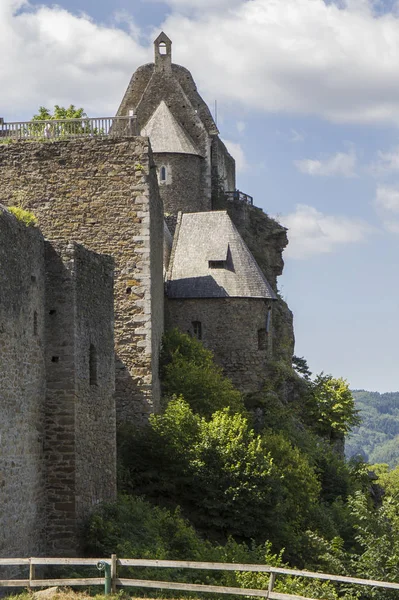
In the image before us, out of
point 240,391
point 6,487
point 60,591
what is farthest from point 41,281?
point 240,391

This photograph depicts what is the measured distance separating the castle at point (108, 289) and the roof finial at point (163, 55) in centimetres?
7

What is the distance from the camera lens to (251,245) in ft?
186

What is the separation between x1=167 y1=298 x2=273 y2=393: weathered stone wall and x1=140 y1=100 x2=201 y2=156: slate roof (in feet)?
47.7

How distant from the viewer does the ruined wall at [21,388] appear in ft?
73.8

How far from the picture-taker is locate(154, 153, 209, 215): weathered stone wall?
5431 centimetres

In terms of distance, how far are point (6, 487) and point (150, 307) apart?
41.0 feet

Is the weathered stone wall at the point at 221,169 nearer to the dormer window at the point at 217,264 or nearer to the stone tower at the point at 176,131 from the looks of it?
the stone tower at the point at 176,131

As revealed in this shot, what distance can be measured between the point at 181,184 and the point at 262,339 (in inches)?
572

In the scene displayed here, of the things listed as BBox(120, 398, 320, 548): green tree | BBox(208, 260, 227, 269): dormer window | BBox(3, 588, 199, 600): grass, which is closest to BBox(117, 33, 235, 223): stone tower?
BBox(208, 260, 227, 269): dormer window

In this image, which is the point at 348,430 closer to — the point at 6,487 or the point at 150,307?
the point at 150,307

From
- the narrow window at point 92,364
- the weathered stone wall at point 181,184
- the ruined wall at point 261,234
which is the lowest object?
the narrow window at point 92,364

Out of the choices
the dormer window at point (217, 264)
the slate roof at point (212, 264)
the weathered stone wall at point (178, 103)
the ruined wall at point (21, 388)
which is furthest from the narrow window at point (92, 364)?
the weathered stone wall at point (178, 103)

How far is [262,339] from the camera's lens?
42344 mm

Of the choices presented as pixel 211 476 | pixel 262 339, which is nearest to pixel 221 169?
pixel 262 339
